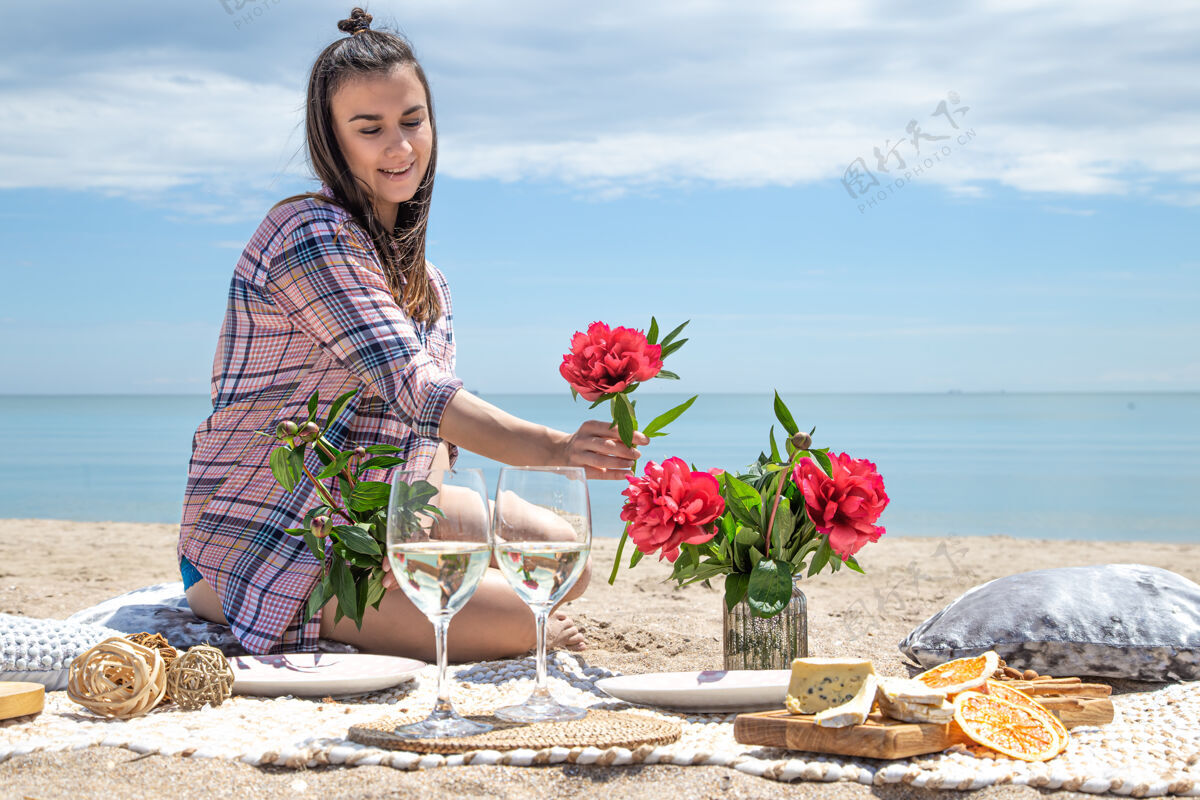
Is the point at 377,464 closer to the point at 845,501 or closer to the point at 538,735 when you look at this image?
the point at 538,735

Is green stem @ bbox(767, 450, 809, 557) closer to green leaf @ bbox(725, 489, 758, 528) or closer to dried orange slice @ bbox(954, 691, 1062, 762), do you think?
green leaf @ bbox(725, 489, 758, 528)

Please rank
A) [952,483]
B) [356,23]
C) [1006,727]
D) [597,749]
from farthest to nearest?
[952,483] → [356,23] → [1006,727] → [597,749]

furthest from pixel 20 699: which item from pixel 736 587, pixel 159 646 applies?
pixel 736 587

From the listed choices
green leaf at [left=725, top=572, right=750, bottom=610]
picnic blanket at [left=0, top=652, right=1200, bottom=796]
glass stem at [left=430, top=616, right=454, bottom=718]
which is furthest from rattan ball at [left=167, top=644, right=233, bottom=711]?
green leaf at [left=725, top=572, right=750, bottom=610]

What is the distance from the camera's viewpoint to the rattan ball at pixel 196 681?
249 cm

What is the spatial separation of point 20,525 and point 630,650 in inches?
356

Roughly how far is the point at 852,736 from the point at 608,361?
3.15 feet

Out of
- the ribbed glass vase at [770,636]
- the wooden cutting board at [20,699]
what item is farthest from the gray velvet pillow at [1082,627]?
the wooden cutting board at [20,699]

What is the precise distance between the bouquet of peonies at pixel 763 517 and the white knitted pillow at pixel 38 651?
63.9 inches

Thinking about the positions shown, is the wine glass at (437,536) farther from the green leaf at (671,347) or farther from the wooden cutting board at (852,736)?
the green leaf at (671,347)

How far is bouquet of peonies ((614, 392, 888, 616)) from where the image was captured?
2387 millimetres

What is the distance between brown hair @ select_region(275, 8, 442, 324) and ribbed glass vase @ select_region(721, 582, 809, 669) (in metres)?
1.57

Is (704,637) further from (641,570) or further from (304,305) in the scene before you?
(641,570)

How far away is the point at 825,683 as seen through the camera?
2064 mm
